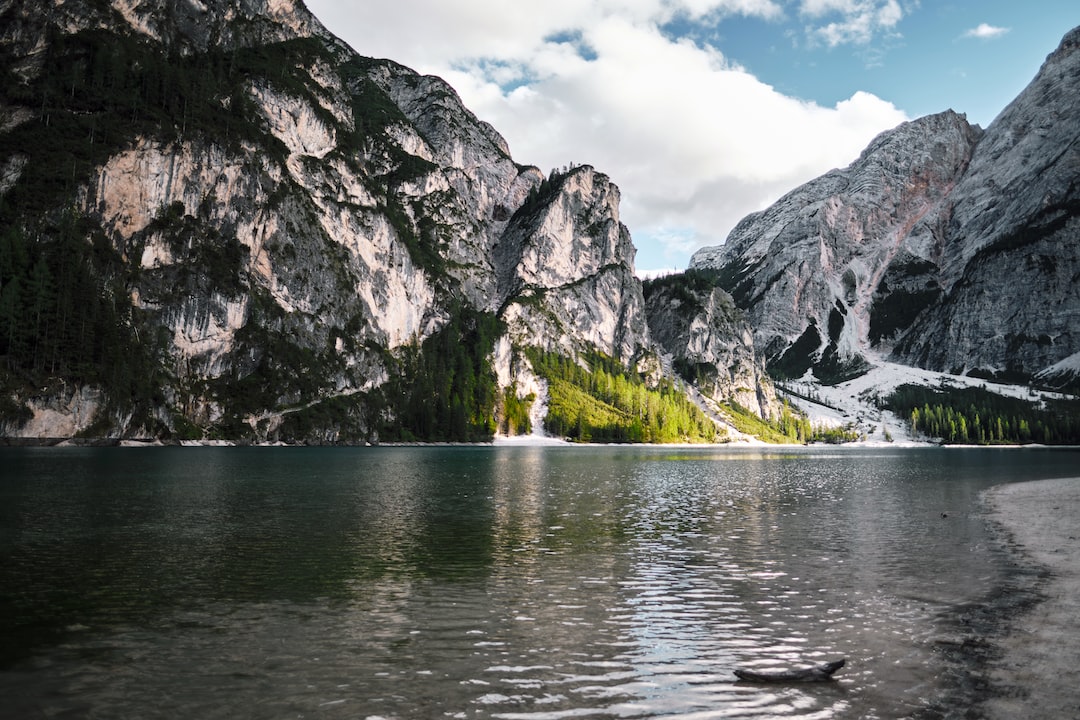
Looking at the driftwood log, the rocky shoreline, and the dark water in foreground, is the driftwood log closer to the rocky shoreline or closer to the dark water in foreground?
the dark water in foreground

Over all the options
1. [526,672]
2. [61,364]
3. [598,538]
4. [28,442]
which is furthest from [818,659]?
[61,364]

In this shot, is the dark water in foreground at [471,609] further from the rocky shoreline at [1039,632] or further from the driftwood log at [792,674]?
the rocky shoreline at [1039,632]

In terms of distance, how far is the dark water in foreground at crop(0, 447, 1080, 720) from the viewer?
12.8 metres

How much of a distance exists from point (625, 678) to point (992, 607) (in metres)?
13.6

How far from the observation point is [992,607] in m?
20.2

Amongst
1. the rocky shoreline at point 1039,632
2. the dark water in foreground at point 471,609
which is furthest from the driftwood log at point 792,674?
the rocky shoreline at point 1039,632

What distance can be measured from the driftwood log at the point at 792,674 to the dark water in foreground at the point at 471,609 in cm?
27

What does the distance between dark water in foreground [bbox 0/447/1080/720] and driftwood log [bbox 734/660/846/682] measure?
267 millimetres

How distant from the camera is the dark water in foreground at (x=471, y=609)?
42.1 ft

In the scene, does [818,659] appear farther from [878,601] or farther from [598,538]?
[598,538]

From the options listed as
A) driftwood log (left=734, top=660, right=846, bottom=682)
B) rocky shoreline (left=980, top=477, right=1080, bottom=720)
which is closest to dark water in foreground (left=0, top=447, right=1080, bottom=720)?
driftwood log (left=734, top=660, right=846, bottom=682)

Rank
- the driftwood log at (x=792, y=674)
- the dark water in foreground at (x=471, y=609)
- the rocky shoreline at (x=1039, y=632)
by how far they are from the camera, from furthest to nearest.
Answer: the driftwood log at (x=792, y=674) < the dark water in foreground at (x=471, y=609) < the rocky shoreline at (x=1039, y=632)

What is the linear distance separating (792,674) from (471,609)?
9504mm

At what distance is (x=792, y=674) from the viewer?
540 inches
